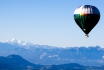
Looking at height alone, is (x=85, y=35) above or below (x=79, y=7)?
below

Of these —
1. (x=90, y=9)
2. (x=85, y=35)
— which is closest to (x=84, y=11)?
(x=90, y=9)

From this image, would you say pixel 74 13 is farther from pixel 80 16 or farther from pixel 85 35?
pixel 85 35

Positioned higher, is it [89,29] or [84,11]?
[84,11]

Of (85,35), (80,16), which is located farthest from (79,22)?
(85,35)

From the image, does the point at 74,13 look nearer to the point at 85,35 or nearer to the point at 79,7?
the point at 79,7

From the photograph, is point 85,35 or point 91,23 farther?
point 91,23

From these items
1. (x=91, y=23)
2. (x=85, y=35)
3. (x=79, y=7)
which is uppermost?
(x=79, y=7)
